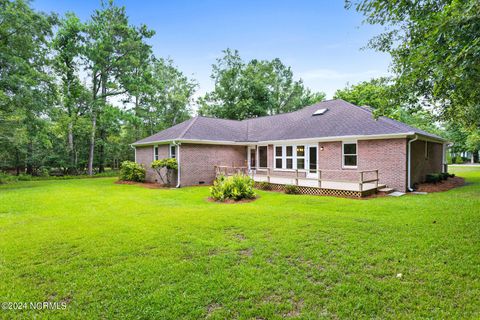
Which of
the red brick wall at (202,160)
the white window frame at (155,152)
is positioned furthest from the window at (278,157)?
the white window frame at (155,152)

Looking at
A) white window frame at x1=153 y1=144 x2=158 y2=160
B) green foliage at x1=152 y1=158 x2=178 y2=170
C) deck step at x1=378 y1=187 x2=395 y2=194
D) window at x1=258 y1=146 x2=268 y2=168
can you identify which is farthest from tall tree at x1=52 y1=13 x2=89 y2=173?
deck step at x1=378 y1=187 x2=395 y2=194

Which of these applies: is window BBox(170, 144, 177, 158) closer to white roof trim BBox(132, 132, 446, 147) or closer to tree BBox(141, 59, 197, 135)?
white roof trim BBox(132, 132, 446, 147)

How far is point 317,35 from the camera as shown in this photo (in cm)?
1702

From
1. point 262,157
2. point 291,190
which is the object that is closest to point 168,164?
point 262,157

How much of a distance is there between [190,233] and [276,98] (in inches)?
1273

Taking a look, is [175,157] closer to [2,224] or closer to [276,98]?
[2,224]

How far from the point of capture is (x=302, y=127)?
15.7m

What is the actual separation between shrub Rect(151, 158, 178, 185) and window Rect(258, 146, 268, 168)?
5.86 m

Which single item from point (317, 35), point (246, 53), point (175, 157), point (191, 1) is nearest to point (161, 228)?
point (175, 157)

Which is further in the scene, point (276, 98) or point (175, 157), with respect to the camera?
point (276, 98)

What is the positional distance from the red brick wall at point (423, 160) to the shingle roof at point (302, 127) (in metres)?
0.78

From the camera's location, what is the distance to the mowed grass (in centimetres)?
288

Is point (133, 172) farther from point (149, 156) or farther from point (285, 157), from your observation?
point (285, 157)

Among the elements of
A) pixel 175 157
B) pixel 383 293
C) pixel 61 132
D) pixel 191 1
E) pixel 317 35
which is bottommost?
pixel 383 293
